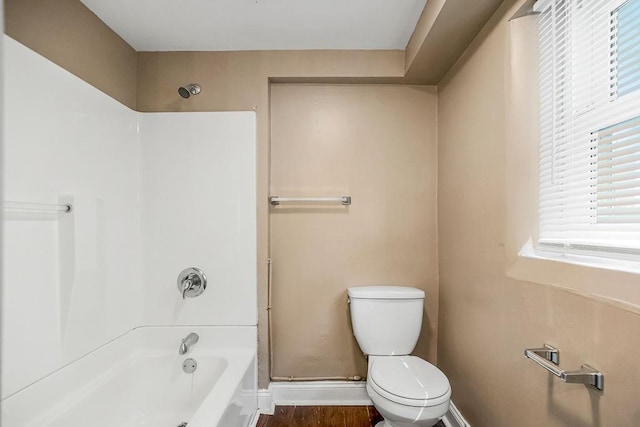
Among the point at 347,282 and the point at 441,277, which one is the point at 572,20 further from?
the point at 347,282

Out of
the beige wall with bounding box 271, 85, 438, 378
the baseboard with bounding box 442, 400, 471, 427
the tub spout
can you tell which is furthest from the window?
the tub spout

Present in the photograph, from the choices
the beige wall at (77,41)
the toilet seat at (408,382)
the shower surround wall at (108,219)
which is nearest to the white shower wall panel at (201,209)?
the shower surround wall at (108,219)

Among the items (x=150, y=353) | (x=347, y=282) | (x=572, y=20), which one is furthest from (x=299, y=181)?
(x=572, y=20)

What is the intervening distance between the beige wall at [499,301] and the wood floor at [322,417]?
542mm

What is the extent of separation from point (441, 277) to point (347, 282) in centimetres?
60

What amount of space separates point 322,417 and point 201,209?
146cm

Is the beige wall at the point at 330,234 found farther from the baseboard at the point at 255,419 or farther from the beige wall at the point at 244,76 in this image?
the baseboard at the point at 255,419

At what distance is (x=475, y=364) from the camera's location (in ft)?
5.71

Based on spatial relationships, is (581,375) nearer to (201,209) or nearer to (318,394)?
(318,394)

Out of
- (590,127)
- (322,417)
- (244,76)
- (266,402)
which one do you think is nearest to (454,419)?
(322,417)

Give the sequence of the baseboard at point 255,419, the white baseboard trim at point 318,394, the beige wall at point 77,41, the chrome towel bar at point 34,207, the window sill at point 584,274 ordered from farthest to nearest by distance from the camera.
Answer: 1. the white baseboard trim at point 318,394
2. the baseboard at point 255,419
3. the beige wall at point 77,41
4. the chrome towel bar at point 34,207
5. the window sill at point 584,274

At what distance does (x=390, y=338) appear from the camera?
6.77 feet

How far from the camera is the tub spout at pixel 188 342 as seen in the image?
1997mm

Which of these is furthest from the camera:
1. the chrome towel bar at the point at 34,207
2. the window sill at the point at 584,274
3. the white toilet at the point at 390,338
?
the white toilet at the point at 390,338
